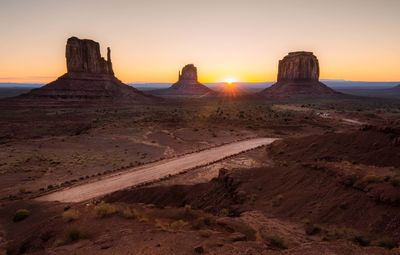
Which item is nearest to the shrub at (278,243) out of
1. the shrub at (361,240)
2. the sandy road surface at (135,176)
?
the shrub at (361,240)

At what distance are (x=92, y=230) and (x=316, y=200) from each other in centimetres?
1065

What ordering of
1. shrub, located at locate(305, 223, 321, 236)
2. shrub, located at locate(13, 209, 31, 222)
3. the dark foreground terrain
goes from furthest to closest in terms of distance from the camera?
shrub, located at locate(13, 209, 31, 222)
shrub, located at locate(305, 223, 321, 236)
the dark foreground terrain

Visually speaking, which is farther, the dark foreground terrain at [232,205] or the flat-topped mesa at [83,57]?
the flat-topped mesa at [83,57]

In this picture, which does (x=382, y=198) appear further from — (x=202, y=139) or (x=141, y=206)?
(x=202, y=139)

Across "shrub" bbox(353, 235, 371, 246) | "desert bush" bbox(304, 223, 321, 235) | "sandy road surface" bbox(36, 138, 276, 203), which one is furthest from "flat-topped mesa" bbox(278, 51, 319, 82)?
"shrub" bbox(353, 235, 371, 246)

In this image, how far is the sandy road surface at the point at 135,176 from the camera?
21266 mm

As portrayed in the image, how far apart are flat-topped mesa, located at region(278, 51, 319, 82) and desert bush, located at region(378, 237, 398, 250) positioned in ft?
497

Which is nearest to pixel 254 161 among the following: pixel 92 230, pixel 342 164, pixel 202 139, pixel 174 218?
pixel 342 164

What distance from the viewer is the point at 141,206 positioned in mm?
16844

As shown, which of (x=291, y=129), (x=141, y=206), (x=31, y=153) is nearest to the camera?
(x=141, y=206)

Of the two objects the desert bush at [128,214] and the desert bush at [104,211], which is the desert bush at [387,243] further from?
the desert bush at [104,211]

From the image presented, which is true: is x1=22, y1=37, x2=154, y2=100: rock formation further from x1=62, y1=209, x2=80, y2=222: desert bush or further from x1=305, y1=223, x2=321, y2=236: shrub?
x1=305, y1=223, x2=321, y2=236: shrub

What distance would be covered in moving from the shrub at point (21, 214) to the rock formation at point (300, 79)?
136m

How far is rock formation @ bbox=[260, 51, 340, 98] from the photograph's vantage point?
484 feet
